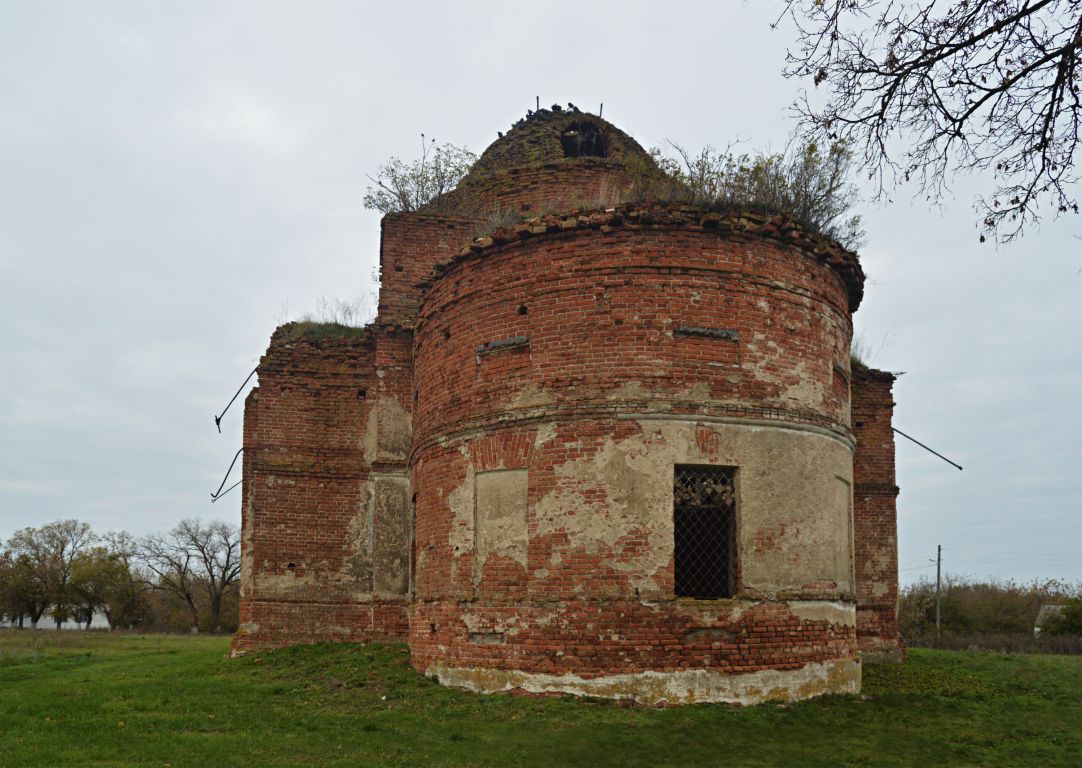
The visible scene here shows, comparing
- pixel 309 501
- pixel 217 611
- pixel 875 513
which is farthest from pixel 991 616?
pixel 217 611

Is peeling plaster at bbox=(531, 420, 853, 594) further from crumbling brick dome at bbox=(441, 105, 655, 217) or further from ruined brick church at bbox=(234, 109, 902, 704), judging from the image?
crumbling brick dome at bbox=(441, 105, 655, 217)

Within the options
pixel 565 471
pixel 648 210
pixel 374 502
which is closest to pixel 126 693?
pixel 374 502

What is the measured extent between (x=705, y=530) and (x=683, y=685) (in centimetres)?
186

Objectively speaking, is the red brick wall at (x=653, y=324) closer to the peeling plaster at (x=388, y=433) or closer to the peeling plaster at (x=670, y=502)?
the peeling plaster at (x=670, y=502)

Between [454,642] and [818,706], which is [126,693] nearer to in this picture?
[454,642]

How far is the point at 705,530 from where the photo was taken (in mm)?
10516

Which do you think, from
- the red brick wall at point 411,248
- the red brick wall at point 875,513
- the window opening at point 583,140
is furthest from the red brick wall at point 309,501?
the red brick wall at point 875,513

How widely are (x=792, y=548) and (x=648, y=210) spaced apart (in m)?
4.54

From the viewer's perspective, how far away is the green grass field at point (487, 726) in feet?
26.2

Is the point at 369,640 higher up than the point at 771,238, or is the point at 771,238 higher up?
the point at 771,238

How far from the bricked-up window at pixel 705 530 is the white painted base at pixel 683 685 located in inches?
40.1

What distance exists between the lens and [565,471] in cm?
→ 1050

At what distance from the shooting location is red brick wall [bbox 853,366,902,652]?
52.2ft

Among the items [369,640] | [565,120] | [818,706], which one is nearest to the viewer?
[818,706]
